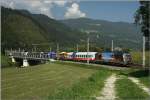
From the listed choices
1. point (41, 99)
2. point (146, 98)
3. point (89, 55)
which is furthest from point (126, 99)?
point (89, 55)

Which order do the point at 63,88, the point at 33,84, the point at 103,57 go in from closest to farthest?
the point at 63,88 < the point at 33,84 < the point at 103,57

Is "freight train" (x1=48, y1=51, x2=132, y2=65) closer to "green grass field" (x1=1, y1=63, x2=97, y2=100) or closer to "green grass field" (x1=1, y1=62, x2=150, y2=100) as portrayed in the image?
"green grass field" (x1=1, y1=63, x2=97, y2=100)

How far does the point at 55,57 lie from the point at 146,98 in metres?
107

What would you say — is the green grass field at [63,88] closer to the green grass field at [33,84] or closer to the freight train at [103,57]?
the green grass field at [33,84]

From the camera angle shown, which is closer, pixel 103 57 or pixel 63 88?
pixel 63 88

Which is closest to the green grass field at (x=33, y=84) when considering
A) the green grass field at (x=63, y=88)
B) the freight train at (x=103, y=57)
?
the green grass field at (x=63, y=88)

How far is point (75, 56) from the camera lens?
10994 cm

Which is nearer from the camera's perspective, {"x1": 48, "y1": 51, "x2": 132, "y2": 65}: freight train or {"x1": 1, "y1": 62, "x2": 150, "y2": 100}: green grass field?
{"x1": 1, "y1": 62, "x2": 150, "y2": 100}: green grass field

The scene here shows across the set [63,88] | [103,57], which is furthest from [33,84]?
[103,57]

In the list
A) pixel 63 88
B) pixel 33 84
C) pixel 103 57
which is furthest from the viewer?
Answer: pixel 103 57

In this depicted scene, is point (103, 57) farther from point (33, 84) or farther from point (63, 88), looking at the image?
point (63, 88)

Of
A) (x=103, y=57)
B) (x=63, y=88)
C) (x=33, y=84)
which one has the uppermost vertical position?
(x=103, y=57)

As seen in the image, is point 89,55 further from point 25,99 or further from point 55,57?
point 25,99

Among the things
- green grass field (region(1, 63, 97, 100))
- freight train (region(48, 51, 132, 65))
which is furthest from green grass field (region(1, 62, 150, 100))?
freight train (region(48, 51, 132, 65))
